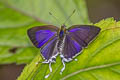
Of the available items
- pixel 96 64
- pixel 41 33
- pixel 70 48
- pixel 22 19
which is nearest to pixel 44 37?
pixel 41 33

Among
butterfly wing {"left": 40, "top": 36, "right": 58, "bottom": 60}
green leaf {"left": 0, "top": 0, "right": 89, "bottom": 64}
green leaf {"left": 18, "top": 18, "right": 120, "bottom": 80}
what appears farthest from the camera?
green leaf {"left": 0, "top": 0, "right": 89, "bottom": 64}

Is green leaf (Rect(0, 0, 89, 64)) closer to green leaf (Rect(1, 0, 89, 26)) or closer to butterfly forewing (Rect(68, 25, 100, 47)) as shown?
green leaf (Rect(1, 0, 89, 26))

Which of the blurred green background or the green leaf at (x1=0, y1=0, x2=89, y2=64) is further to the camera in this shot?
the blurred green background

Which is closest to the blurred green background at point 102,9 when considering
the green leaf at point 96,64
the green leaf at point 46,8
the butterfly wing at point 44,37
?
the green leaf at point 46,8

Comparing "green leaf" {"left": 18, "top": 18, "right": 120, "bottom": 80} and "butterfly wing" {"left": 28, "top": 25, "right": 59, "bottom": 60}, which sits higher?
"butterfly wing" {"left": 28, "top": 25, "right": 59, "bottom": 60}

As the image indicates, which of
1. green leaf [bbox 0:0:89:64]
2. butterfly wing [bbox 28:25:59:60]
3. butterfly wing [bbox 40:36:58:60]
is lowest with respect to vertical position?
butterfly wing [bbox 40:36:58:60]

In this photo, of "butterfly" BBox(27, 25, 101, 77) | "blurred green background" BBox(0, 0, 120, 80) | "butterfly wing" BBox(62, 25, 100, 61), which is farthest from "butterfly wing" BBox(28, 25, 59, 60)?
"blurred green background" BBox(0, 0, 120, 80)
